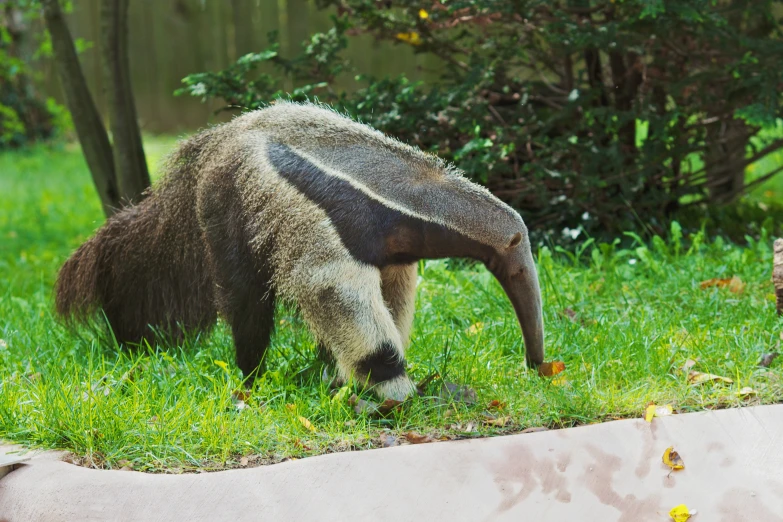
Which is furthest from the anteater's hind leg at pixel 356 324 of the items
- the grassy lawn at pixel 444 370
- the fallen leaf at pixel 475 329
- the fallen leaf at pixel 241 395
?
the fallen leaf at pixel 475 329

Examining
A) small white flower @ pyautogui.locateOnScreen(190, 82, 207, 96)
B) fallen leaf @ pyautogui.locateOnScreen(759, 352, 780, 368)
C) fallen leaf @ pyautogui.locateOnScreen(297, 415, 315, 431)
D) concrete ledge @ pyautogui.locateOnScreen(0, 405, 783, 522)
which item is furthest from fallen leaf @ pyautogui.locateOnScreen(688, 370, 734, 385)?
small white flower @ pyautogui.locateOnScreen(190, 82, 207, 96)

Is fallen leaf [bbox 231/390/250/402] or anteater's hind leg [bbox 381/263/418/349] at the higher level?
anteater's hind leg [bbox 381/263/418/349]

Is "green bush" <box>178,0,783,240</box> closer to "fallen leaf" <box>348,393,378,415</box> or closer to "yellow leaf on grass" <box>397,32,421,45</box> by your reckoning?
"yellow leaf on grass" <box>397,32,421,45</box>

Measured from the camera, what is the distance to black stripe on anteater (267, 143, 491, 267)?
12.0ft

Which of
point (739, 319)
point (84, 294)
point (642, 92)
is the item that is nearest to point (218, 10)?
point (642, 92)

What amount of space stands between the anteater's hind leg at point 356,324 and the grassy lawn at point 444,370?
0.47ft

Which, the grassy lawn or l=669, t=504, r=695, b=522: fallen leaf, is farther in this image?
the grassy lawn

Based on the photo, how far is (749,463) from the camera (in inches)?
136

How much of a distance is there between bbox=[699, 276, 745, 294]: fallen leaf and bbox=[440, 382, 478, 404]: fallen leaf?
7.03ft

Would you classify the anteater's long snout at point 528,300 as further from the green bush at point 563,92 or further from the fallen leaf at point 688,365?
the green bush at point 563,92

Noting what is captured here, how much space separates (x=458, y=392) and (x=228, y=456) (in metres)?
1.05

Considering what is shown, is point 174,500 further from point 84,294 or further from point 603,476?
point 84,294

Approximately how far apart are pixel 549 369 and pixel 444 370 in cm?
50

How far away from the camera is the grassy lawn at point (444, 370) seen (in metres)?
3.59
